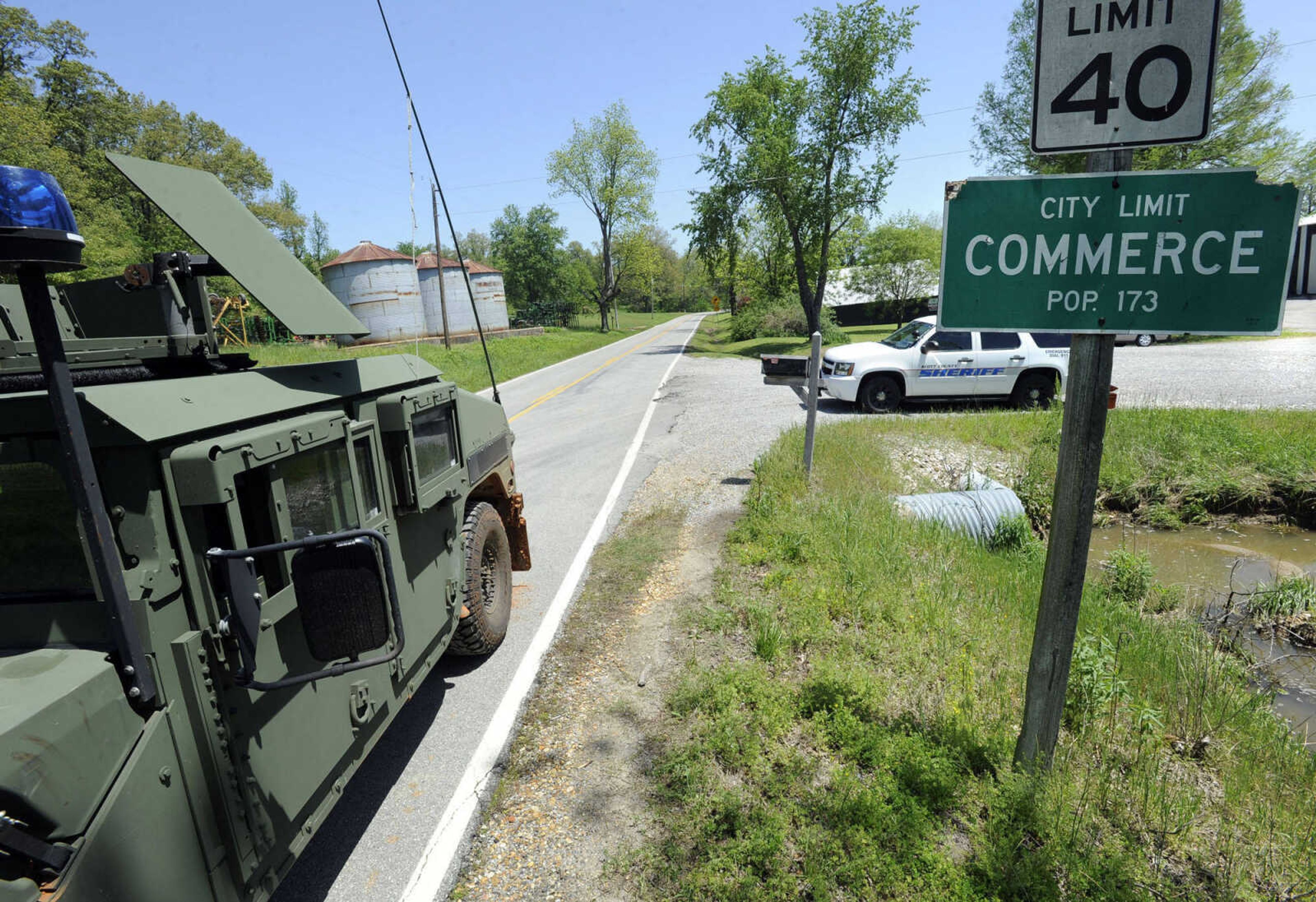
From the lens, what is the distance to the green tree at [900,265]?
1783 inches

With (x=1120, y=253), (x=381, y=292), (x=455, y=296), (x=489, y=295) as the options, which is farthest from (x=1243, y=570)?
(x=489, y=295)

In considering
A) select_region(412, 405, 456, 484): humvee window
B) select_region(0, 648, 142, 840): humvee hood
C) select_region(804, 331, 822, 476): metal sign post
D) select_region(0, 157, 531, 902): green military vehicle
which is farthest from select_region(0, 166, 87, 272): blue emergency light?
select_region(804, 331, 822, 476): metal sign post

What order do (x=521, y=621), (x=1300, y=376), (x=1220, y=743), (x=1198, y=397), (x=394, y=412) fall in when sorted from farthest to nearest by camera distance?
(x=1300, y=376) → (x=1198, y=397) → (x=521, y=621) → (x=1220, y=743) → (x=394, y=412)

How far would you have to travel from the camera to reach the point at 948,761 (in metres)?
3.21

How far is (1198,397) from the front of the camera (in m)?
13.2

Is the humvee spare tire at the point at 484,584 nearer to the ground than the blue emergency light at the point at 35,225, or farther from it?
nearer to the ground

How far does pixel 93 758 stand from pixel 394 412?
182 centimetres

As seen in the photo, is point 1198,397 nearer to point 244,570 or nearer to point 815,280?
point 244,570

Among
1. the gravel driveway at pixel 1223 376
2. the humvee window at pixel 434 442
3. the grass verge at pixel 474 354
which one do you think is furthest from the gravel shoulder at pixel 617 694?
the grass verge at pixel 474 354

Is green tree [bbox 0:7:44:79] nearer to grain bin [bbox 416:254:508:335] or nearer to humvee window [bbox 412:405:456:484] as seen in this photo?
grain bin [bbox 416:254:508:335]

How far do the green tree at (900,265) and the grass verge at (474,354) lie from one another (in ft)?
61.9

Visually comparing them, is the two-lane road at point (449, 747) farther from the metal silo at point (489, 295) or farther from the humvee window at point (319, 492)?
the metal silo at point (489, 295)

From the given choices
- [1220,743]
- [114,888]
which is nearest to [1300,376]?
[1220,743]

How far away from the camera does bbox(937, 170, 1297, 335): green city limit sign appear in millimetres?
2285
